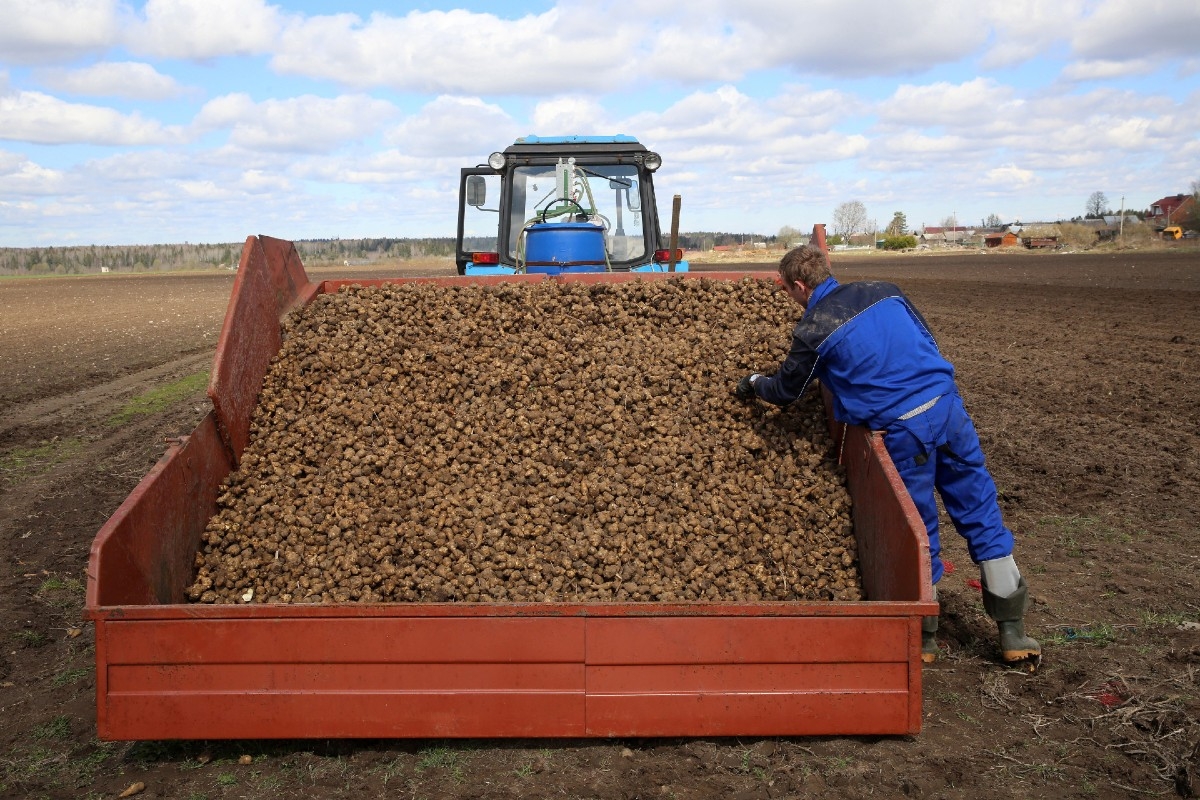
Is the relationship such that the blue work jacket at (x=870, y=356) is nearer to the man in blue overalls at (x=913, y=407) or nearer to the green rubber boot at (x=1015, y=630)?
the man in blue overalls at (x=913, y=407)

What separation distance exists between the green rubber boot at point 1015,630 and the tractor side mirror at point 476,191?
17.5 ft

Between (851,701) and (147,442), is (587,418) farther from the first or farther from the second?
(147,442)

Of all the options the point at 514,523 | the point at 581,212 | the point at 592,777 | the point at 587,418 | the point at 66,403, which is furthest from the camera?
the point at 66,403

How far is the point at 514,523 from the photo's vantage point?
405 cm

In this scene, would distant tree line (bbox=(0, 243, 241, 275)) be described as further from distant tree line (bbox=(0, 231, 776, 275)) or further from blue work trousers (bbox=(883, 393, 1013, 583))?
blue work trousers (bbox=(883, 393, 1013, 583))

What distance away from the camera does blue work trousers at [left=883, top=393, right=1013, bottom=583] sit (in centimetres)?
409

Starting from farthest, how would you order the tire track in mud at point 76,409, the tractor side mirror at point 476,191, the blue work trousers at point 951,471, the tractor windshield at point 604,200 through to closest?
1. the tire track in mud at point 76,409
2. the tractor windshield at point 604,200
3. the tractor side mirror at point 476,191
4. the blue work trousers at point 951,471

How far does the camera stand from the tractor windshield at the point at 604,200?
27.0 ft

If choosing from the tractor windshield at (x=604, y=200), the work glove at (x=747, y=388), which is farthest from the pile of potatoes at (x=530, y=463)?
the tractor windshield at (x=604, y=200)

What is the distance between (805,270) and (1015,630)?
1.79m

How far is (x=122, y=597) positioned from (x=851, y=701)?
251 cm

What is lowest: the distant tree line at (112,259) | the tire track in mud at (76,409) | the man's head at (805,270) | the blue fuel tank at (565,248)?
the tire track in mud at (76,409)

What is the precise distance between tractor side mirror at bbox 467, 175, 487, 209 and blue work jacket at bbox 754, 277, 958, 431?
14.7 ft

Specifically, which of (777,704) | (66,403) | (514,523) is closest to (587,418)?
(514,523)
